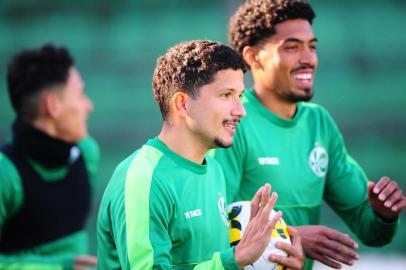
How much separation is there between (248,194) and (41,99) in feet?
6.71

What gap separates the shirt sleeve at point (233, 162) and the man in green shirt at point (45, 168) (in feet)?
4.08

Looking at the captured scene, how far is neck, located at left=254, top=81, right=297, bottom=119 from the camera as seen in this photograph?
5.45 meters

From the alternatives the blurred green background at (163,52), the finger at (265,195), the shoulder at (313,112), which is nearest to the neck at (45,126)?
the shoulder at (313,112)

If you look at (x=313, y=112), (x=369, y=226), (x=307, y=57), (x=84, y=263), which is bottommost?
(x=84, y=263)

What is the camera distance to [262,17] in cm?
555

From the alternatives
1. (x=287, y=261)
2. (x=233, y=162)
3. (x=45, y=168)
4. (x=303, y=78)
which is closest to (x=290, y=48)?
(x=303, y=78)

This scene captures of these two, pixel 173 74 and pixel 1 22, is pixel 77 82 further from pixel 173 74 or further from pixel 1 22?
pixel 1 22

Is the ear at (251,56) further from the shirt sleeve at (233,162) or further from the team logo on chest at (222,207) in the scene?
the team logo on chest at (222,207)

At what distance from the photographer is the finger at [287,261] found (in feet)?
14.0

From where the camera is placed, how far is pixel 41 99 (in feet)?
21.5

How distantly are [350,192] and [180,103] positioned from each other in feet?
5.65

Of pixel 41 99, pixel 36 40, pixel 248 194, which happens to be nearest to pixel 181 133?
pixel 248 194

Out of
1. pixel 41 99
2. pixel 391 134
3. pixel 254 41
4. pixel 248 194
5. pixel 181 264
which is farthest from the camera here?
pixel 391 134

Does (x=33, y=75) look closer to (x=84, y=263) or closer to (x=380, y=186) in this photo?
(x=84, y=263)
